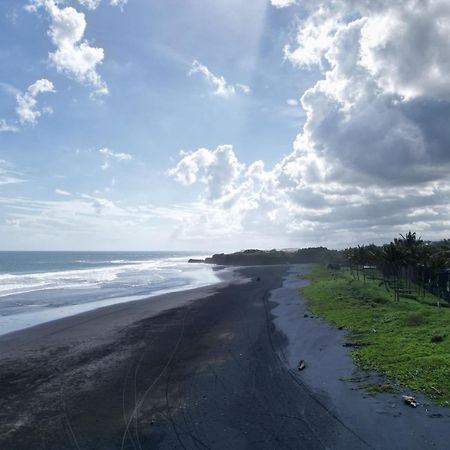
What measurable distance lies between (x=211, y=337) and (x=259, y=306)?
16.4m

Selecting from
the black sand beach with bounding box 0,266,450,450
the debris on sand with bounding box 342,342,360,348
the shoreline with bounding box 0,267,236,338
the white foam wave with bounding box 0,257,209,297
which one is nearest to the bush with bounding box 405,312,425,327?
the black sand beach with bounding box 0,266,450,450

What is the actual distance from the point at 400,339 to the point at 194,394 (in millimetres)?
13865

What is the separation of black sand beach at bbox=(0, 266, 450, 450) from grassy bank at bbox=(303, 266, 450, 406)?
143cm

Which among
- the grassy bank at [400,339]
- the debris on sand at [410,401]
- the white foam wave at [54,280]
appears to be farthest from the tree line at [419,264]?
the white foam wave at [54,280]

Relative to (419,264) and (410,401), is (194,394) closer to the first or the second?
(410,401)

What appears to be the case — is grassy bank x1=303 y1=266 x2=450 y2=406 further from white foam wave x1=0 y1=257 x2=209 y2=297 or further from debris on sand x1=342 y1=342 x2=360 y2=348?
white foam wave x1=0 y1=257 x2=209 y2=297

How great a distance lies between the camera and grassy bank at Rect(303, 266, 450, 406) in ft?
61.0

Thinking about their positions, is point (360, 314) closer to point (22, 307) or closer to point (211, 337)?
point (211, 337)

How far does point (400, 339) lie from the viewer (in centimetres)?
2508

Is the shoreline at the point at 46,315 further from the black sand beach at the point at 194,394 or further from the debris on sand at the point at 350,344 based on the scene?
the debris on sand at the point at 350,344

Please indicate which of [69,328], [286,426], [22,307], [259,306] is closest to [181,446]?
[286,426]

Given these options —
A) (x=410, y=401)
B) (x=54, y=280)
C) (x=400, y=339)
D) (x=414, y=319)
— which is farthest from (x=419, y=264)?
(x=54, y=280)

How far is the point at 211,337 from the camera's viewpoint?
30672mm

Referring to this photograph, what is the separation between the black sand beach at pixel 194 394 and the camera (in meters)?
Answer: 14.4
